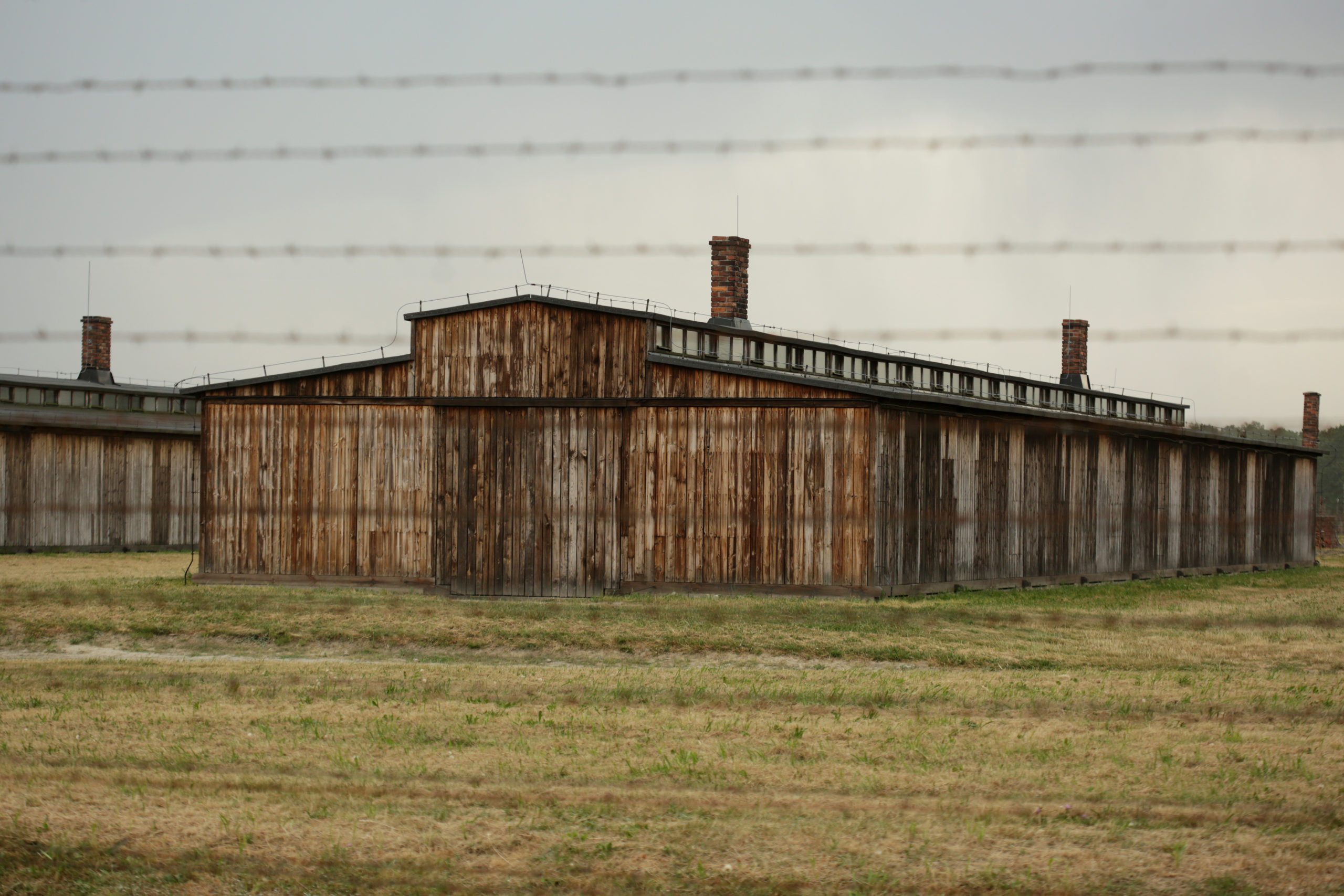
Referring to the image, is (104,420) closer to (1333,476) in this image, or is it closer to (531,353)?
(531,353)

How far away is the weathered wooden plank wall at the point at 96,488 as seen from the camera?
125 feet

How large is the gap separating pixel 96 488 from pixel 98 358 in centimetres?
1083

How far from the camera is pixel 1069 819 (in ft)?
28.6

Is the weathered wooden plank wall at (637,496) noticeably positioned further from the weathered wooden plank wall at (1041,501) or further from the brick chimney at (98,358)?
the brick chimney at (98,358)

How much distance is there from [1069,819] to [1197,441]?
89.5ft

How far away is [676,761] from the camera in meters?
10.5

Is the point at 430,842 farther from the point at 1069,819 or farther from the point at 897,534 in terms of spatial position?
the point at 897,534

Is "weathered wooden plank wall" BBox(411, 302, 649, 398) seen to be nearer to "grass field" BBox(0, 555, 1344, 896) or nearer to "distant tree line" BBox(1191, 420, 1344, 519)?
"grass field" BBox(0, 555, 1344, 896)

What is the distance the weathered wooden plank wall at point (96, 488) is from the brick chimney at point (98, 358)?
7.36 metres

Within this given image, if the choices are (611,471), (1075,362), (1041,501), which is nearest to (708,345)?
(611,471)

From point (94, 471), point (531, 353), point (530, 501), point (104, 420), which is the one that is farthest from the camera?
point (94, 471)

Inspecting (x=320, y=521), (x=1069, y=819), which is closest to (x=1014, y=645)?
(x=1069, y=819)

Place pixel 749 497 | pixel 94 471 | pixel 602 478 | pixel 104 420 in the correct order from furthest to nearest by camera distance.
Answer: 1. pixel 94 471
2. pixel 104 420
3. pixel 602 478
4. pixel 749 497

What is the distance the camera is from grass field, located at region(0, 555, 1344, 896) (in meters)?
7.65
